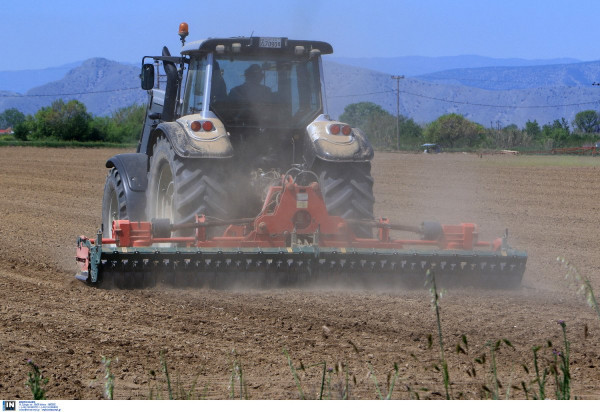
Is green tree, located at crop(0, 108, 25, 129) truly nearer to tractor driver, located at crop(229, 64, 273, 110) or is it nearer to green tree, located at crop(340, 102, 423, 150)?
green tree, located at crop(340, 102, 423, 150)

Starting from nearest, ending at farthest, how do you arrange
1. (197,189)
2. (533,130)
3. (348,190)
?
(197,189) → (348,190) → (533,130)

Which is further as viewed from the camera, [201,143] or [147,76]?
[147,76]

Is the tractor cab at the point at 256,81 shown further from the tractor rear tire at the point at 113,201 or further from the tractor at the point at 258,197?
the tractor rear tire at the point at 113,201

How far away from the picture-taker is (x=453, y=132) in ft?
297

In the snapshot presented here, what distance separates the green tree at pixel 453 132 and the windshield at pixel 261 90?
71.3 metres

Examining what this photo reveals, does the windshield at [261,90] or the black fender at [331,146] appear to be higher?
the windshield at [261,90]

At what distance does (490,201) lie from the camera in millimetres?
18531

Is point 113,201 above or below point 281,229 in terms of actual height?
above

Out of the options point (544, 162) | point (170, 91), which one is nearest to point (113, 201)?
point (170, 91)

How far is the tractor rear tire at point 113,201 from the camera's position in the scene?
935cm

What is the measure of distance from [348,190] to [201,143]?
1.39 m

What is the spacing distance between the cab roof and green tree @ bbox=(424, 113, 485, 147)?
71400 millimetres

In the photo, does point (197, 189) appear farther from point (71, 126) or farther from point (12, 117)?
point (12, 117)

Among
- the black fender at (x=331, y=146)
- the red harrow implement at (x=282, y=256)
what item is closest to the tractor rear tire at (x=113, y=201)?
the red harrow implement at (x=282, y=256)
